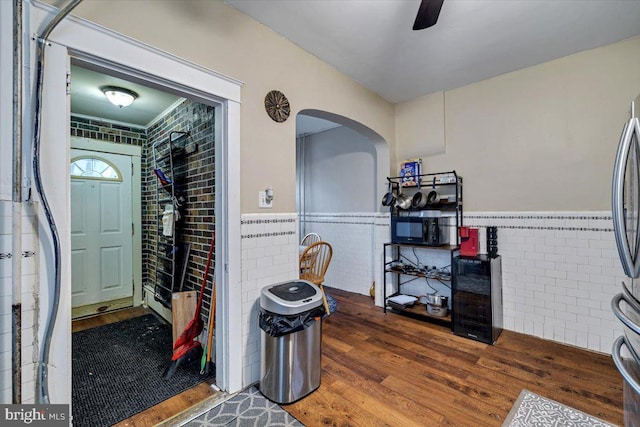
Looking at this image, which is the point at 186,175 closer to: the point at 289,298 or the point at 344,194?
the point at 289,298

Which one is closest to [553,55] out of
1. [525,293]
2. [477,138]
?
[477,138]

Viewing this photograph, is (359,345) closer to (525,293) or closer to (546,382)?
(546,382)

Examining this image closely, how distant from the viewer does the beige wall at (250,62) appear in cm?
153

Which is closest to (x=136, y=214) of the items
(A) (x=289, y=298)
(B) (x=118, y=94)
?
(B) (x=118, y=94)

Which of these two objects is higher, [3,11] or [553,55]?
[553,55]

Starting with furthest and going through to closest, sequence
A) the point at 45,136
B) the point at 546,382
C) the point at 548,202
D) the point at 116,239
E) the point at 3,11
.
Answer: the point at 116,239, the point at 548,202, the point at 546,382, the point at 45,136, the point at 3,11

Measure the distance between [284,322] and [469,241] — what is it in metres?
2.14

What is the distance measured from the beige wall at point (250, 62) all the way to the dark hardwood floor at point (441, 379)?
53.9 inches

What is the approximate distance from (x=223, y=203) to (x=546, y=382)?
2611 mm

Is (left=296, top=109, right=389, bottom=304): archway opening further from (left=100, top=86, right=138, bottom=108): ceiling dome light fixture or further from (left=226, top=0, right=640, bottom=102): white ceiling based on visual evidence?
(left=100, top=86, right=138, bottom=108): ceiling dome light fixture

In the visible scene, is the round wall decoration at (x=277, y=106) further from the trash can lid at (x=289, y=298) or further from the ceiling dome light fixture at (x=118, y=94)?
the ceiling dome light fixture at (x=118, y=94)

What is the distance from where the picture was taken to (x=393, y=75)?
2830 millimetres

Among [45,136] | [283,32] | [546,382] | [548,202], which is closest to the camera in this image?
[45,136]

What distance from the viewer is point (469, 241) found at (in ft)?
9.41
